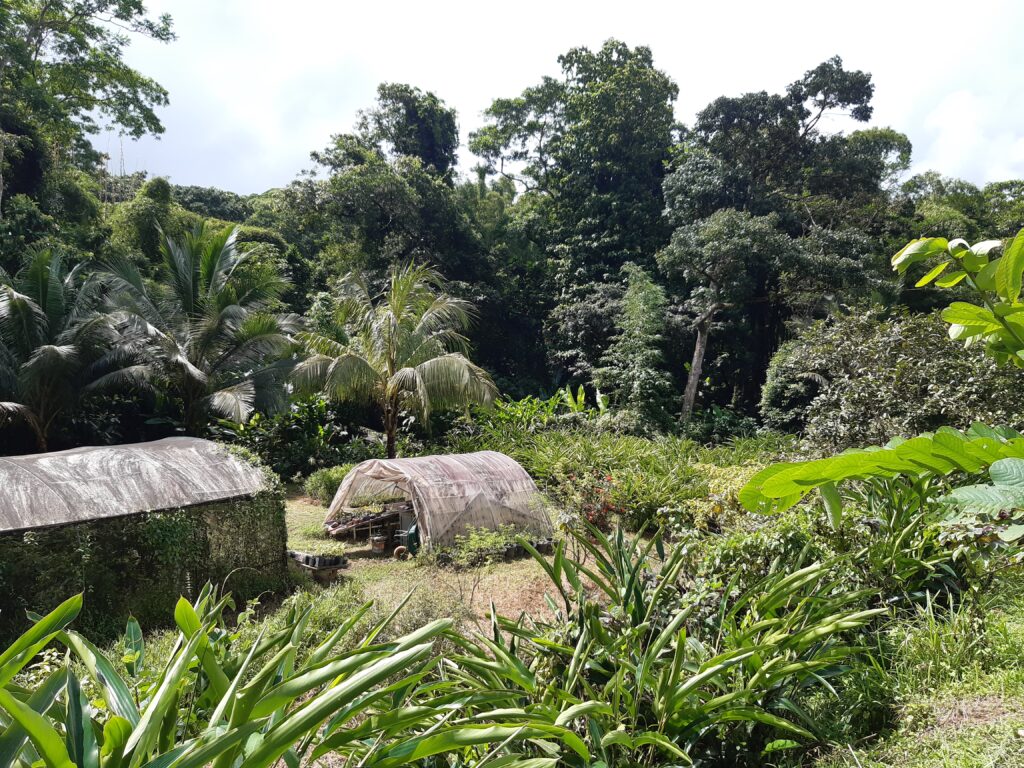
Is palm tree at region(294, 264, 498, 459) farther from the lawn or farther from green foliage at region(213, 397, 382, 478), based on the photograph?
the lawn

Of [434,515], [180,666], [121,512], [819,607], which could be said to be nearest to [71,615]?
[180,666]

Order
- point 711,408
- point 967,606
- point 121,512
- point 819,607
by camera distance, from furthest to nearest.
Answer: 1. point 711,408
2. point 121,512
3. point 967,606
4. point 819,607

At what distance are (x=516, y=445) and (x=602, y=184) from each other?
40.1 feet

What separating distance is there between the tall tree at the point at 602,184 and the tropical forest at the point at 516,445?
13 centimetres

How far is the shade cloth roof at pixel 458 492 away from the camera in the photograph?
843 centimetres

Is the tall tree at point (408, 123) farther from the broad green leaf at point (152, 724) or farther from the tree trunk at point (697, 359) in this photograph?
the broad green leaf at point (152, 724)

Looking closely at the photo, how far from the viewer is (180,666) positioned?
1.47 m

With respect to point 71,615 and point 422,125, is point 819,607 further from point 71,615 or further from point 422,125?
point 422,125

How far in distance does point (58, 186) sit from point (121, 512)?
15.6 meters

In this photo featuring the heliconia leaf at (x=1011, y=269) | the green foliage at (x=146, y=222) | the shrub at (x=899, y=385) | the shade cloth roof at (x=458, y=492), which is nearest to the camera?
the heliconia leaf at (x=1011, y=269)

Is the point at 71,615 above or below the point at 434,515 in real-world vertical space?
above

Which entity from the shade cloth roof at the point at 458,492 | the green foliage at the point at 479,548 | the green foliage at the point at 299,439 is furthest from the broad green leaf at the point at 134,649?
the green foliage at the point at 299,439

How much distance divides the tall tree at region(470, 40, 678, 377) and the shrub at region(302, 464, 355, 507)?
31.4 feet

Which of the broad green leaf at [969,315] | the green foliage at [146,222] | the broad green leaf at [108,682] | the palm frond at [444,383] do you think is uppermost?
the green foliage at [146,222]
